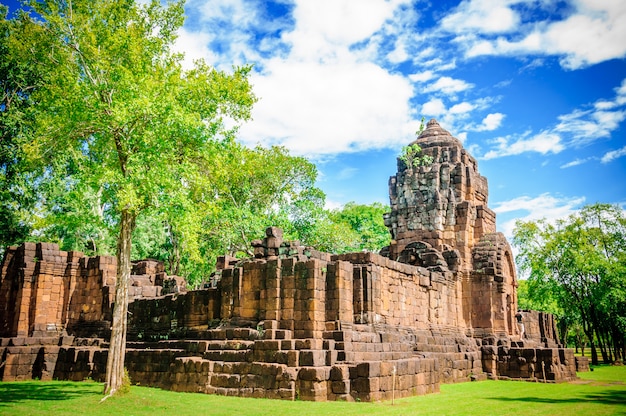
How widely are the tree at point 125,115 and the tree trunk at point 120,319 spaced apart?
0.08ft

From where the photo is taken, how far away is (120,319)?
12.7 metres

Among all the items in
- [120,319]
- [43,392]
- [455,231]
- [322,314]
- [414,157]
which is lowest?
[43,392]

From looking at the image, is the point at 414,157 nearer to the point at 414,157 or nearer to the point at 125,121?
the point at 414,157

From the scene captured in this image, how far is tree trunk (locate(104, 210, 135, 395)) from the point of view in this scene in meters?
12.4

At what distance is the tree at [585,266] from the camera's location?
1329 inches

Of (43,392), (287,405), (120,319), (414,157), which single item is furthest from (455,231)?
(43,392)

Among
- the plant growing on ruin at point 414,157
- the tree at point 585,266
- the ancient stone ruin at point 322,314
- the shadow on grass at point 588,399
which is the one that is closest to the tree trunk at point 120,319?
the ancient stone ruin at point 322,314

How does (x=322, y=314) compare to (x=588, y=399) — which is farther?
(x=322, y=314)

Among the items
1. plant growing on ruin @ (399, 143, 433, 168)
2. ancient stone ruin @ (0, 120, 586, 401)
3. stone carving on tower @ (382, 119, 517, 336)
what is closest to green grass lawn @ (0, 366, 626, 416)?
ancient stone ruin @ (0, 120, 586, 401)

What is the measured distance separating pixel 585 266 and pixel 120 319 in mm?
30038

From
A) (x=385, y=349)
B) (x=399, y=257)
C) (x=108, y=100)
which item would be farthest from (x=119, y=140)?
(x=399, y=257)

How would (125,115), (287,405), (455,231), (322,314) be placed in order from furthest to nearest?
(455,231) → (322,314) → (125,115) → (287,405)

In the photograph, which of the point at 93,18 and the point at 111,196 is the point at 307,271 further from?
the point at 93,18

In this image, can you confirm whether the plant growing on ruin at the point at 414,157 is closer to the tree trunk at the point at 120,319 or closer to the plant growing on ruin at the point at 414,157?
the plant growing on ruin at the point at 414,157
